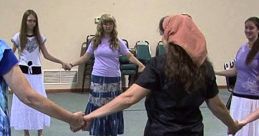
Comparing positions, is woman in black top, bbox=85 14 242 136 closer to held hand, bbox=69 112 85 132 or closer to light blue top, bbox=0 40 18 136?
held hand, bbox=69 112 85 132

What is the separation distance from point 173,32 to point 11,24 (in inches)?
317

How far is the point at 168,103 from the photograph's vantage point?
2.65 metres

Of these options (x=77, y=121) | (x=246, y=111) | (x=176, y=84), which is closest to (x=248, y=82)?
(x=246, y=111)

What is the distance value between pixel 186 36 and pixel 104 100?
124 inches

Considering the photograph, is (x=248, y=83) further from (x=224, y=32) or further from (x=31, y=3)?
(x=224, y=32)

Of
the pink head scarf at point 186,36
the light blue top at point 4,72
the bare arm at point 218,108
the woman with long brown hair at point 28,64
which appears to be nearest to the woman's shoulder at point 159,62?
the pink head scarf at point 186,36

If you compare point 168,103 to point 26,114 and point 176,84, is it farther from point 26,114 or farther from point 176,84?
point 26,114

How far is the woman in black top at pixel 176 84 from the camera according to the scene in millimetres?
2564

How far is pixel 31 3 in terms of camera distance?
1022 centimetres

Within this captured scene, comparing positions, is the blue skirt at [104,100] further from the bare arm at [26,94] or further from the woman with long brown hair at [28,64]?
the bare arm at [26,94]

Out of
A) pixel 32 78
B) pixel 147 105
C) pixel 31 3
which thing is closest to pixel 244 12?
pixel 31 3

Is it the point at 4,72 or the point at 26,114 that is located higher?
the point at 4,72

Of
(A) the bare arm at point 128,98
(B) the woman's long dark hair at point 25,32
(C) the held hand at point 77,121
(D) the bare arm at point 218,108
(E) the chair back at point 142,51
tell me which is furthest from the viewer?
(E) the chair back at point 142,51

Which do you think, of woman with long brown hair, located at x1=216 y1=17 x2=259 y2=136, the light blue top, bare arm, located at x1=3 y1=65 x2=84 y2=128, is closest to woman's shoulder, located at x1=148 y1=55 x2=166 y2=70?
bare arm, located at x1=3 y1=65 x2=84 y2=128
